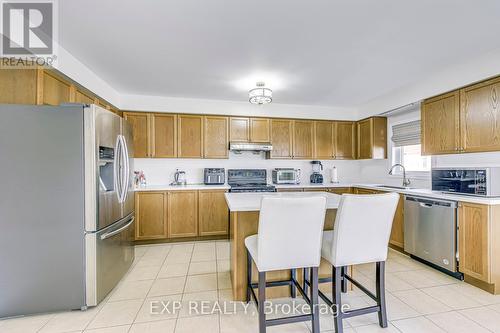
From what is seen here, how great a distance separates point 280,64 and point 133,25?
1528 millimetres

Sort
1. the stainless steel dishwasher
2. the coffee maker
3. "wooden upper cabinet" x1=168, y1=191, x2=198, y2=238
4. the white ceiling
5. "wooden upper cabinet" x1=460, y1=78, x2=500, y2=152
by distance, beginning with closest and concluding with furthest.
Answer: the white ceiling
"wooden upper cabinet" x1=460, y1=78, x2=500, y2=152
the stainless steel dishwasher
"wooden upper cabinet" x1=168, y1=191, x2=198, y2=238
the coffee maker

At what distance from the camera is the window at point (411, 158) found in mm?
3602

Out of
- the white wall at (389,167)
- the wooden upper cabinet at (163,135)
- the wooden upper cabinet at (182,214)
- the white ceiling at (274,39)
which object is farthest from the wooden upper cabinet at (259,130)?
the white wall at (389,167)

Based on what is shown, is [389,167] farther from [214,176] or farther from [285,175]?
[214,176]

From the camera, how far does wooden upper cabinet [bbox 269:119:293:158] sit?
434 centimetres

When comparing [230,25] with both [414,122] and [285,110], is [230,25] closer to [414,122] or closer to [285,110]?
[285,110]

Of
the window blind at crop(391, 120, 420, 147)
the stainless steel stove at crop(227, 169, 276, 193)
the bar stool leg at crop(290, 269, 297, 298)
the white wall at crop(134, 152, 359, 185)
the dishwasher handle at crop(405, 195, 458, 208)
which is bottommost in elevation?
the bar stool leg at crop(290, 269, 297, 298)

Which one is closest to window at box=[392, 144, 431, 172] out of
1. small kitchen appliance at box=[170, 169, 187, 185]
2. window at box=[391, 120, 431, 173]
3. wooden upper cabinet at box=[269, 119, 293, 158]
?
window at box=[391, 120, 431, 173]

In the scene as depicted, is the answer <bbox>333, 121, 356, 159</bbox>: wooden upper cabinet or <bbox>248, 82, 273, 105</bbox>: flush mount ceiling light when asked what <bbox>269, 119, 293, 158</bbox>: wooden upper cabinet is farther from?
<bbox>248, 82, 273, 105</bbox>: flush mount ceiling light

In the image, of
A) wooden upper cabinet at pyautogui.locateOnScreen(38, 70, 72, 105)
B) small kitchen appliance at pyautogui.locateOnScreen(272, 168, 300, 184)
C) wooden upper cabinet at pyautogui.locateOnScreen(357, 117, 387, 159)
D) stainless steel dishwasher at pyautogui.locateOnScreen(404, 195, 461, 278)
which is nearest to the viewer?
wooden upper cabinet at pyautogui.locateOnScreen(38, 70, 72, 105)

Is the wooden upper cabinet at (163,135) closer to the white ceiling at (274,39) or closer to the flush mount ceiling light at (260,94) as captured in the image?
the white ceiling at (274,39)

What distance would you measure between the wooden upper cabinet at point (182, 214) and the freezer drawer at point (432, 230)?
10.2 feet

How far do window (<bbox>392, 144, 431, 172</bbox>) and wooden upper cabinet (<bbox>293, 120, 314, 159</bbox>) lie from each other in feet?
4.87

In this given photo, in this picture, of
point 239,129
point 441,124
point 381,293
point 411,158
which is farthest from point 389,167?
point 381,293
